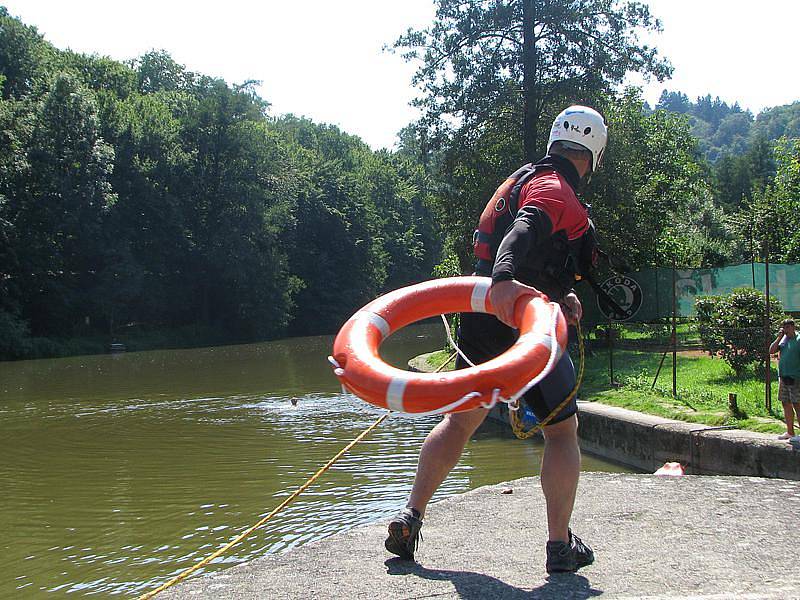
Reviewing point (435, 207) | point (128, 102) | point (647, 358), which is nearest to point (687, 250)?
point (435, 207)

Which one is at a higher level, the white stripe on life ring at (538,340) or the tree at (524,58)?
the tree at (524,58)

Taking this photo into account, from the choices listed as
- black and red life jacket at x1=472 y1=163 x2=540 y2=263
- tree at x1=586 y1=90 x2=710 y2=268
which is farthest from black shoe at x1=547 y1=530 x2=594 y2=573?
tree at x1=586 y1=90 x2=710 y2=268

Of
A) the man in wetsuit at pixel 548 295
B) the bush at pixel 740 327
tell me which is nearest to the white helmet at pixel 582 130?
the man in wetsuit at pixel 548 295

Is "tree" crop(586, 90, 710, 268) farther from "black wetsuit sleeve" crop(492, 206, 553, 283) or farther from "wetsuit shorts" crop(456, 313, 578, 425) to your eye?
"black wetsuit sleeve" crop(492, 206, 553, 283)

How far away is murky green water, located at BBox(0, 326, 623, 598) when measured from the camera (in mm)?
6816

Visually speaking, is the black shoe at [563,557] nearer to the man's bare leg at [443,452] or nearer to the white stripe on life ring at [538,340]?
the man's bare leg at [443,452]

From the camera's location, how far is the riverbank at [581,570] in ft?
11.7

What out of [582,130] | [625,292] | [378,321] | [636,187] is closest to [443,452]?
[378,321]

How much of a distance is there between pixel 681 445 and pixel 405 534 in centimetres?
566

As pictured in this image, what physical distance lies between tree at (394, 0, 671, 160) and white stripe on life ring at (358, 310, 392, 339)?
18012mm

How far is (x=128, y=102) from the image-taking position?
173 ft

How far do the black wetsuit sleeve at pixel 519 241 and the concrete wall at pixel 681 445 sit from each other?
4659 mm

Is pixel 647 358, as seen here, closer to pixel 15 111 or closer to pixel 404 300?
pixel 404 300

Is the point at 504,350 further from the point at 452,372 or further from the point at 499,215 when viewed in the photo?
the point at 452,372
